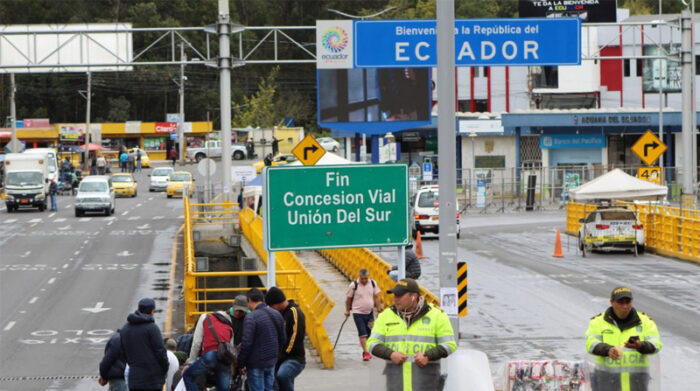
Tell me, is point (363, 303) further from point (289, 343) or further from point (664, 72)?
point (664, 72)

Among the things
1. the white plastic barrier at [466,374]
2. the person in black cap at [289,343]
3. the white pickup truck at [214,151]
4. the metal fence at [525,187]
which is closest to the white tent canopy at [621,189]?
the metal fence at [525,187]

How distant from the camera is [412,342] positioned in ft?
28.5

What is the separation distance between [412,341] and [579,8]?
251 feet

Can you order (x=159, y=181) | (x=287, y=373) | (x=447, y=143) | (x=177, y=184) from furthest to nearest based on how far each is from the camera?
(x=159, y=181) → (x=177, y=184) → (x=447, y=143) → (x=287, y=373)

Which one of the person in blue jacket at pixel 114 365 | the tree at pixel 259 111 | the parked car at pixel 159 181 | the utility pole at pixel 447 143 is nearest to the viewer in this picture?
the person in blue jacket at pixel 114 365

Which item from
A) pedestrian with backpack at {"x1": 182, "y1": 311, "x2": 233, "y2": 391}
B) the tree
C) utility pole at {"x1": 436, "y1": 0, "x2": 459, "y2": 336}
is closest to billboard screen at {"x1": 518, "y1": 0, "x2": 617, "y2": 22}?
the tree

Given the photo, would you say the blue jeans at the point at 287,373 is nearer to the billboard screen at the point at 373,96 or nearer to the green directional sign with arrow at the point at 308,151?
the green directional sign with arrow at the point at 308,151

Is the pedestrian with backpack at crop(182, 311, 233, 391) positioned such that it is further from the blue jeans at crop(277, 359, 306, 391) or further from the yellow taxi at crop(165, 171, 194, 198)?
the yellow taxi at crop(165, 171, 194, 198)

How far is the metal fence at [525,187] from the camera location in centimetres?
5638

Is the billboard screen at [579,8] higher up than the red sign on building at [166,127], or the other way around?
the billboard screen at [579,8]

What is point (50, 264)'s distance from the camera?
33.3 metres

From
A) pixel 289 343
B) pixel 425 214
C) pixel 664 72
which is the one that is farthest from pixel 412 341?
pixel 664 72

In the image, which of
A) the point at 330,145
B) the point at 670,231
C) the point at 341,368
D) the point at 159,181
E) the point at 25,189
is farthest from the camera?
the point at 330,145

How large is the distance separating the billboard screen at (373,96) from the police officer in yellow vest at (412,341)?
2503 centimetres
